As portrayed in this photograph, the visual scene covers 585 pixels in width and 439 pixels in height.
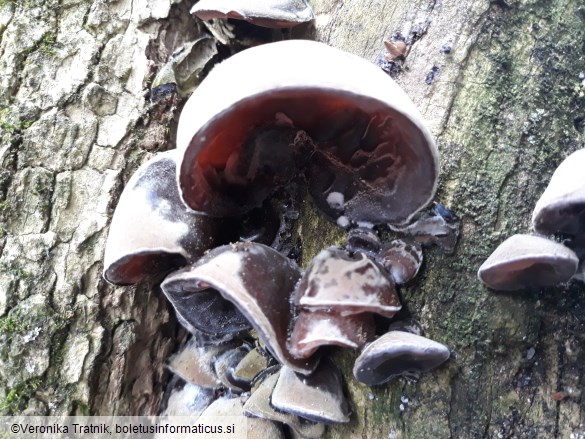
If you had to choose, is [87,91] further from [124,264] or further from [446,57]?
[446,57]

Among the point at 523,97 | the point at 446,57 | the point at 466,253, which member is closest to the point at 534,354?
the point at 466,253

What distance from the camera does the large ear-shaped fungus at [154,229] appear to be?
1.50 m

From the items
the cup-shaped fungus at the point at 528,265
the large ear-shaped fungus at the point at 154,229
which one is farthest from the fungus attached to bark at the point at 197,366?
the cup-shaped fungus at the point at 528,265

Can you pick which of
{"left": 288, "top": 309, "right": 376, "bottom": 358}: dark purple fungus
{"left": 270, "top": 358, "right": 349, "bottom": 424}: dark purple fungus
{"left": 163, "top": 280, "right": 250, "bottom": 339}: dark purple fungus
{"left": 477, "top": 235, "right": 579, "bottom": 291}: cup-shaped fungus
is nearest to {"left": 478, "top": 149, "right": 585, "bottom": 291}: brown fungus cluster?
{"left": 477, "top": 235, "right": 579, "bottom": 291}: cup-shaped fungus

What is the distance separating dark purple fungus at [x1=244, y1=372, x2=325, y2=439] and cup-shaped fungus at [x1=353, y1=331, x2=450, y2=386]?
300 mm

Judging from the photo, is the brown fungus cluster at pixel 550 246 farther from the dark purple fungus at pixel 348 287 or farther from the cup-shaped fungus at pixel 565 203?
the dark purple fungus at pixel 348 287

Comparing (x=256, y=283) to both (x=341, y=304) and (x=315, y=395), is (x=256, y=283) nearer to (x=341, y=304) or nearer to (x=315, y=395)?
(x=341, y=304)

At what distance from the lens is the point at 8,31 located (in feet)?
6.51

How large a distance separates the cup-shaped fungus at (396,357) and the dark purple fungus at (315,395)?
126 mm

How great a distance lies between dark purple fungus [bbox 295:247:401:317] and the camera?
1.34 metres

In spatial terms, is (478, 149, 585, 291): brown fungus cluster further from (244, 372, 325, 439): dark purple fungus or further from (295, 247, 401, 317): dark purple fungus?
(244, 372, 325, 439): dark purple fungus

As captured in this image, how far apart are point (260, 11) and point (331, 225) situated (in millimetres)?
739

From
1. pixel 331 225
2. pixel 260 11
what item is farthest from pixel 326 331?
pixel 260 11

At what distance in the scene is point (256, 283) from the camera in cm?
133
